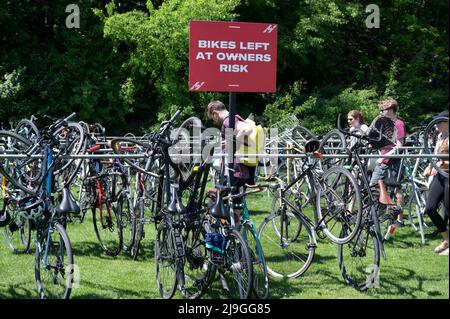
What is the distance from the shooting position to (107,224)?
300 inches

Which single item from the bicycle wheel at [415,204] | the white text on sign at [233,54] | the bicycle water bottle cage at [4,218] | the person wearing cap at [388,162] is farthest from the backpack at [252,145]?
the bicycle wheel at [415,204]

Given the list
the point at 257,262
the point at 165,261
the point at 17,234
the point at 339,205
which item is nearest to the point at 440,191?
the point at 339,205

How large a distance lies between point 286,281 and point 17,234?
3604 mm

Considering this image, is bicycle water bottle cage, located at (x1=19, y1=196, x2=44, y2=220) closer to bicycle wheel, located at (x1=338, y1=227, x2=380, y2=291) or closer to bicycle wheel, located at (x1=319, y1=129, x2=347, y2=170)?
bicycle wheel, located at (x1=338, y1=227, x2=380, y2=291)

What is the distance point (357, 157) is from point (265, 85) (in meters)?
1.23

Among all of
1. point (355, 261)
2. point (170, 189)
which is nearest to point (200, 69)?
point (170, 189)

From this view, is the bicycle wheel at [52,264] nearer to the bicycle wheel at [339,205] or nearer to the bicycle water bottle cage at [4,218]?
the bicycle water bottle cage at [4,218]

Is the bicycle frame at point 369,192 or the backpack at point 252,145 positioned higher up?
the backpack at point 252,145

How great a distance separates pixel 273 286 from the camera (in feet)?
19.6

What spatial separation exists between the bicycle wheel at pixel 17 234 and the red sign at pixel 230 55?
2.92 m

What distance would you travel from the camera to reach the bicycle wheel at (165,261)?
5.43 metres

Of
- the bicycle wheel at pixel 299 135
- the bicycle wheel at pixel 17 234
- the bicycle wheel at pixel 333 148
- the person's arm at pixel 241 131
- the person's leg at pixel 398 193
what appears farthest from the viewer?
the person's leg at pixel 398 193

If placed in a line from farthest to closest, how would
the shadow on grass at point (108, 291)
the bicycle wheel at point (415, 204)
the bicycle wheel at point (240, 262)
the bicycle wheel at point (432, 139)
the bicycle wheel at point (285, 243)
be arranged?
the bicycle wheel at point (415, 204)
the bicycle wheel at point (285, 243)
the shadow on grass at point (108, 291)
the bicycle wheel at point (240, 262)
the bicycle wheel at point (432, 139)

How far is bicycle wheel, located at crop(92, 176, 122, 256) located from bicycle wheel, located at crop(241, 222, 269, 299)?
2.29 m
